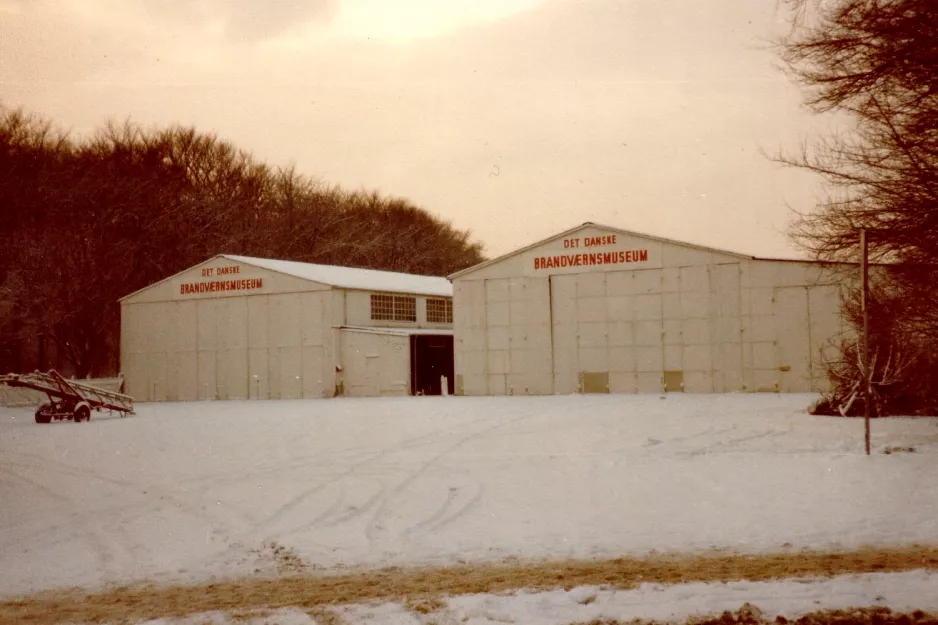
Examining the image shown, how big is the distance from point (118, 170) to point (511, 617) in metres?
53.0

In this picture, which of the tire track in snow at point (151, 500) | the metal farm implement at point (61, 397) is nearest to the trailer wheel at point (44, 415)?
the metal farm implement at point (61, 397)

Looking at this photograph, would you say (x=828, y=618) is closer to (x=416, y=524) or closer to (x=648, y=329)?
(x=416, y=524)

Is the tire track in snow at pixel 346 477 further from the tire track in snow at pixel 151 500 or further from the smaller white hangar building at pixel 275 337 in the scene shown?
the smaller white hangar building at pixel 275 337

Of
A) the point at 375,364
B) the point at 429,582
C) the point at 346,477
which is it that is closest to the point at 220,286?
the point at 375,364

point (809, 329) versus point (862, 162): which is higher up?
point (862, 162)

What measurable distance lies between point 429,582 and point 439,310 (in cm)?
3667

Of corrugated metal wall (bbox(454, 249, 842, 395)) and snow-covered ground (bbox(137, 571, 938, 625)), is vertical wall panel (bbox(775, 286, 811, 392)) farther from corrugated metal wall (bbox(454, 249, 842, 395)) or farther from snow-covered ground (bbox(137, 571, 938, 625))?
snow-covered ground (bbox(137, 571, 938, 625))

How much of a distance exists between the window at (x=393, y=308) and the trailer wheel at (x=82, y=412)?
13875 millimetres

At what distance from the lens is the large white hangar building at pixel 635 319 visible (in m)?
30.4

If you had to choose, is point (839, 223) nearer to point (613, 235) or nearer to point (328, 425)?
point (328, 425)

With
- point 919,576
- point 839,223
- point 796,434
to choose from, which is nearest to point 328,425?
point 796,434

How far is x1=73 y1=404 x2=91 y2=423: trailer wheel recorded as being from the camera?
28.1 metres

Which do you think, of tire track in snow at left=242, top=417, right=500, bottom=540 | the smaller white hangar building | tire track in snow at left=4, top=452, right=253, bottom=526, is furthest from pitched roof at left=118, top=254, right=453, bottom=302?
tire track in snow at left=4, top=452, right=253, bottom=526

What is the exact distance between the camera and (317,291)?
124ft
